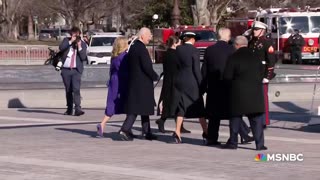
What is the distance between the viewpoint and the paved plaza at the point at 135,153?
1069 cm

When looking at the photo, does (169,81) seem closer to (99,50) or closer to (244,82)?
(244,82)

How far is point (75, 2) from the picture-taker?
224 feet

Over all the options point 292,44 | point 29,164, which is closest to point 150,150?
point 29,164

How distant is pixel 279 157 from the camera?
12.0 metres

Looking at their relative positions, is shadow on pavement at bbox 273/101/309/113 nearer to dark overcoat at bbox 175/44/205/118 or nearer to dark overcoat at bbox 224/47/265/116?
dark overcoat at bbox 175/44/205/118

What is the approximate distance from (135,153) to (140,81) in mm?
1609

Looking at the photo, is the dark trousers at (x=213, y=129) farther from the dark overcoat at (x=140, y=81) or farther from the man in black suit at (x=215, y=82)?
the dark overcoat at (x=140, y=81)

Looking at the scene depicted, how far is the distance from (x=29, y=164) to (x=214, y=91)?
323cm

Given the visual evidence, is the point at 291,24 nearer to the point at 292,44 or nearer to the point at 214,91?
the point at 292,44

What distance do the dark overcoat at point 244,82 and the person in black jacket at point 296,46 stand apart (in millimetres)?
24471

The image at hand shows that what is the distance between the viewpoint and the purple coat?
1434cm

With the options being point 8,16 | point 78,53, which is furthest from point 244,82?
point 8,16

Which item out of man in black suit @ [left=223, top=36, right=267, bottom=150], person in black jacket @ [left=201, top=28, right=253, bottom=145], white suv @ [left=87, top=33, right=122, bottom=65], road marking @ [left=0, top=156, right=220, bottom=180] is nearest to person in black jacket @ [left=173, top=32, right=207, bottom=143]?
person in black jacket @ [left=201, top=28, right=253, bottom=145]

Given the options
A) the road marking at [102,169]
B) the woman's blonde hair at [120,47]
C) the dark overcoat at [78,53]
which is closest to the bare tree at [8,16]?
the dark overcoat at [78,53]
